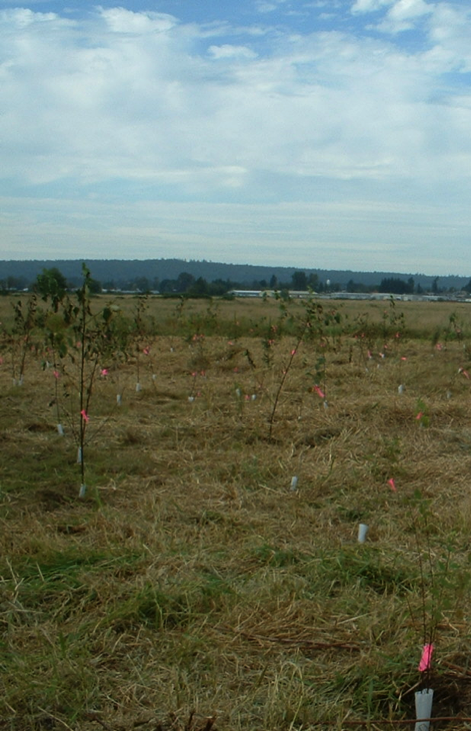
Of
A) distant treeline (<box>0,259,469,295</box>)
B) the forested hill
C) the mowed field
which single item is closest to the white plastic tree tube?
the mowed field

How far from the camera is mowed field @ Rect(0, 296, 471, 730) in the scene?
7.47 feet

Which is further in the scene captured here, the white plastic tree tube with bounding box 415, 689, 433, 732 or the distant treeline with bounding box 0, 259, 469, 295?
the distant treeline with bounding box 0, 259, 469, 295

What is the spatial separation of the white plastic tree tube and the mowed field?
0.05 meters

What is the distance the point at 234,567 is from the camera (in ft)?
10.9

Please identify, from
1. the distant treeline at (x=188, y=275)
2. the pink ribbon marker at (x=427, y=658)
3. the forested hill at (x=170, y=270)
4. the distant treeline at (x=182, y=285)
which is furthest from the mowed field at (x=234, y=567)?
the forested hill at (x=170, y=270)

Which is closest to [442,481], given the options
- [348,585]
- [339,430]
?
[339,430]

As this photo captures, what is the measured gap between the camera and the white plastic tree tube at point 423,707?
2139mm

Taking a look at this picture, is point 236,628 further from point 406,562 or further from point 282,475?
point 282,475

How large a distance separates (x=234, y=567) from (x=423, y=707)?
4.32ft

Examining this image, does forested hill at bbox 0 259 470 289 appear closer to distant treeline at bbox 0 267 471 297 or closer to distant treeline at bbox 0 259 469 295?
distant treeline at bbox 0 259 469 295

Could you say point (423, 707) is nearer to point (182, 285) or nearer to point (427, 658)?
point (427, 658)

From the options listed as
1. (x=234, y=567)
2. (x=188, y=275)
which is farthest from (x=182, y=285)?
(x=234, y=567)

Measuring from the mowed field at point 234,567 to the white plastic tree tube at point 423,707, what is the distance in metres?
0.05

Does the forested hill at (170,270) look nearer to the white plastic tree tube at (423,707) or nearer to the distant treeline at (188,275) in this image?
the distant treeline at (188,275)
